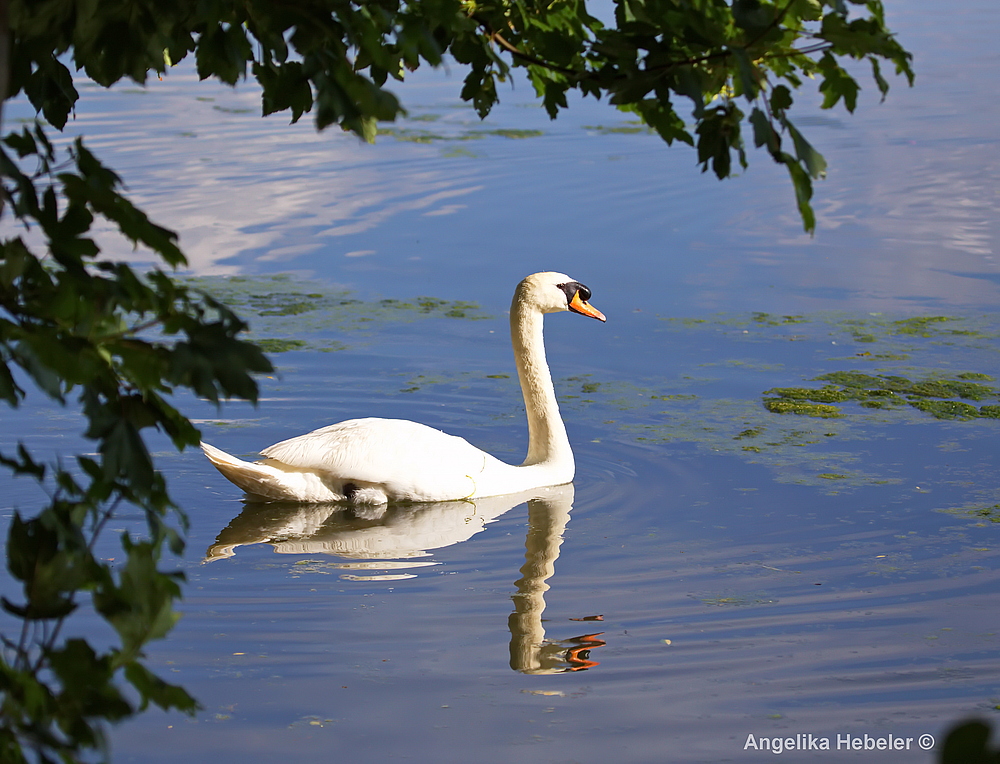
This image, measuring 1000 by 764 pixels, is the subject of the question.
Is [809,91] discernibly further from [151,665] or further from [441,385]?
[151,665]

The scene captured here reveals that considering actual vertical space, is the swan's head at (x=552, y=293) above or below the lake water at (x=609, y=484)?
above

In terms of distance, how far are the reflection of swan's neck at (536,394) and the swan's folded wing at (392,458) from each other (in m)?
0.54

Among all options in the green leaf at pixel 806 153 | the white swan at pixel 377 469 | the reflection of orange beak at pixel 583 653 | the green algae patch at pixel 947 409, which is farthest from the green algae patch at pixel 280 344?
the green leaf at pixel 806 153

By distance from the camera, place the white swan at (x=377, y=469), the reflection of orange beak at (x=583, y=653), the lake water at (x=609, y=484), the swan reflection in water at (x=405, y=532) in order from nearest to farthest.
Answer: the lake water at (x=609, y=484) < the reflection of orange beak at (x=583, y=653) < the swan reflection in water at (x=405, y=532) < the white swan at (x=377, y=469)

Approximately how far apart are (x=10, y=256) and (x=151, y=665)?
332cm

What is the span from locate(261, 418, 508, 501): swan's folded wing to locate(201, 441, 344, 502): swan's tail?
0.08 m

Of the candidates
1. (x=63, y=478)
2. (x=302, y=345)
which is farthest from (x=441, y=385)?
(x=63, y=478)

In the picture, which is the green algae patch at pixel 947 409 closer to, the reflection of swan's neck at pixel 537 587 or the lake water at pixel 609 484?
the lake water at pixel 609 484

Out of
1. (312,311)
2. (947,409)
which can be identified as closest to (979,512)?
(947,409)

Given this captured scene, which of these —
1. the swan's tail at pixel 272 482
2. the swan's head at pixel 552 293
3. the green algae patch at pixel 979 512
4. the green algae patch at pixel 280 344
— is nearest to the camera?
the green algae patch at pixel 979 512

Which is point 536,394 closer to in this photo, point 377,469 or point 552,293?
point 552,293

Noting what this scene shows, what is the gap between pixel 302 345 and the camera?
30.7 ft

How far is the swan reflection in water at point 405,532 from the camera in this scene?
19.1ft

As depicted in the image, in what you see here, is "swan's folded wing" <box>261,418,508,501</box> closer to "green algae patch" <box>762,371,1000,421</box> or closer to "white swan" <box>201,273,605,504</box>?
"white swan" <box>201,273,605,504</box>
